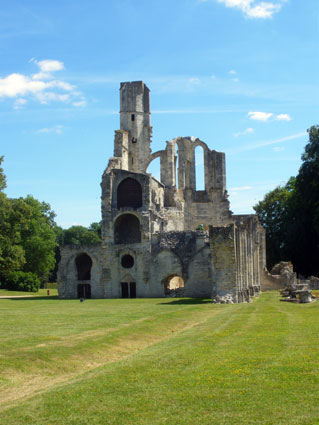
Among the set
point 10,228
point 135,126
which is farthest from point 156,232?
point 135,126

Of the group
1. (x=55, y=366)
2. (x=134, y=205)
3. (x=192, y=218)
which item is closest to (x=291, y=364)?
(x=55, y=366)

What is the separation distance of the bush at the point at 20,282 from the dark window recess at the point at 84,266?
26.7ft

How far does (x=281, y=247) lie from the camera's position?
62.8m

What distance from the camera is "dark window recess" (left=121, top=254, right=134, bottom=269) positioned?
149ft

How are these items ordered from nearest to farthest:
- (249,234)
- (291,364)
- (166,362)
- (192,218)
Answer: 1. (291,364)
2. (166,362)
3. (249,234)
4. (192,218)

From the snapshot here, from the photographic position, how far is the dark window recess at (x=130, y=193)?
155 ft

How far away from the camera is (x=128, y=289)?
149ft

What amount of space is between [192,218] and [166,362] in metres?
44.5

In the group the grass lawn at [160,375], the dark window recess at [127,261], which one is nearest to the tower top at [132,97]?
the dark window recess at [127,261]

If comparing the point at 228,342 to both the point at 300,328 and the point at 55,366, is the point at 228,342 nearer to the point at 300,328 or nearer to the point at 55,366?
the point at 300,328

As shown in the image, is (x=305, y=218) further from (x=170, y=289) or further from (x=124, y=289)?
(x=124, y=289)

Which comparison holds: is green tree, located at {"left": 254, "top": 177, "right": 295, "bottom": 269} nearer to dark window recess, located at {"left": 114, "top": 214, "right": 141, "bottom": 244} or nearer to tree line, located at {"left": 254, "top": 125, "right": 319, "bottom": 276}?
tree line, located at {"left": 254, "top": 125, "right": 319, "bottom": 276}

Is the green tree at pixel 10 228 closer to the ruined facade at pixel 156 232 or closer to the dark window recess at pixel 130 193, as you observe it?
the ruined facade at pixel 156 232

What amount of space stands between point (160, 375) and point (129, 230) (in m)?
39.1
